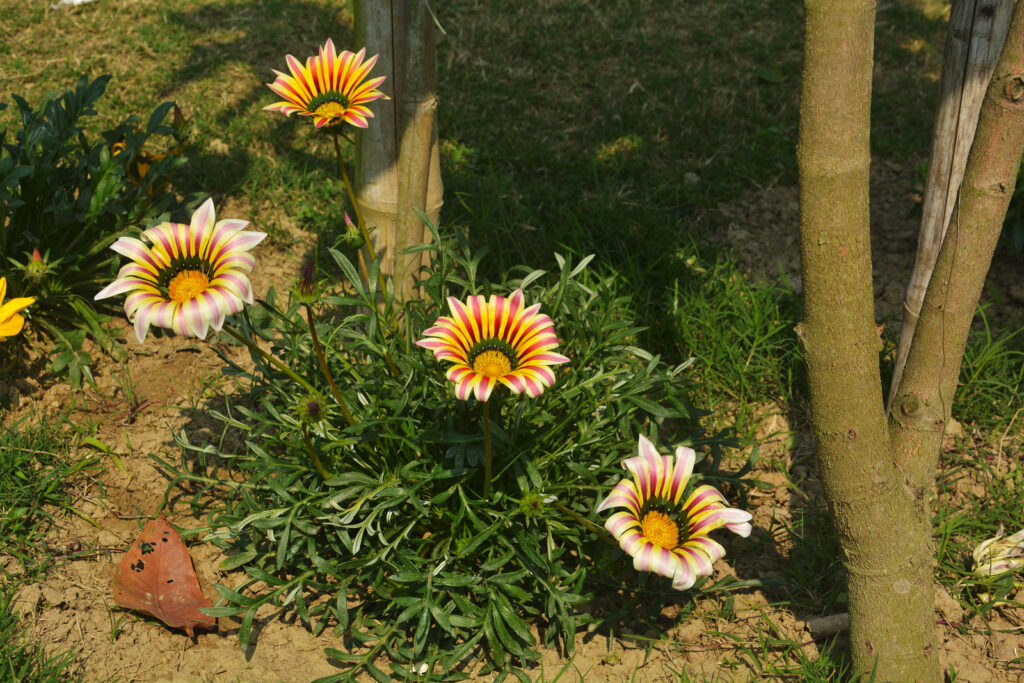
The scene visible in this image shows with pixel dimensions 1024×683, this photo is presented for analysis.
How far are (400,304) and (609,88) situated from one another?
2.42 meters

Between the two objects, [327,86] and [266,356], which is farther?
[327,86]

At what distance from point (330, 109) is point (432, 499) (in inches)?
40.2

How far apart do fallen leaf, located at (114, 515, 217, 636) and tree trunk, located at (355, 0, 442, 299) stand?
1024 millimetres

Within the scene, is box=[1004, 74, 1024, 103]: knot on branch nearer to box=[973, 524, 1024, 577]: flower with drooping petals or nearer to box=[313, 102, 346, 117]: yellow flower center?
box=[973, 524, 1024, 577]: flower with drooping petals

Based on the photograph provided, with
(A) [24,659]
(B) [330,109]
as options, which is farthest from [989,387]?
(A) [24,659]

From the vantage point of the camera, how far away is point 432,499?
219 centimetres

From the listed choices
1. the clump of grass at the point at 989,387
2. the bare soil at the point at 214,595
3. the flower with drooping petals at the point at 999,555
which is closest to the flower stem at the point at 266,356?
the bare soil at the point at 214,595

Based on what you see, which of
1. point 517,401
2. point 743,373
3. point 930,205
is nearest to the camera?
point 517,401

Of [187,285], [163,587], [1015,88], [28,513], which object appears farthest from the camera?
[28,513]

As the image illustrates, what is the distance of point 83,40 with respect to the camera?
463cm

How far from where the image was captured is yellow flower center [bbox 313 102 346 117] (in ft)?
6.69

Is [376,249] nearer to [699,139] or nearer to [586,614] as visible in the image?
[586,614]

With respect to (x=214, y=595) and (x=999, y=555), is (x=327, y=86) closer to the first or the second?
(x=214, y=595)

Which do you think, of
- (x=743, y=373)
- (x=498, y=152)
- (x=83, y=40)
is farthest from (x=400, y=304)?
(x=83, y=40)
